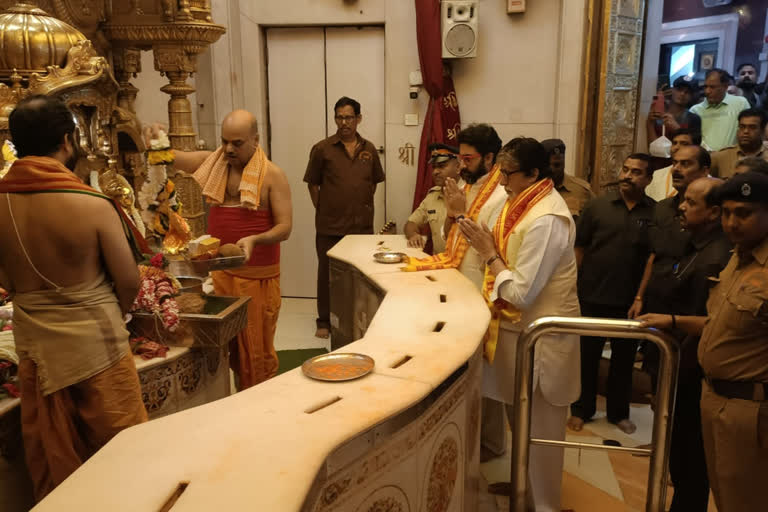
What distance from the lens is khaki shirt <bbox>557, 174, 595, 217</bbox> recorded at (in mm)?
4570

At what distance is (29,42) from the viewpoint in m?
3.30

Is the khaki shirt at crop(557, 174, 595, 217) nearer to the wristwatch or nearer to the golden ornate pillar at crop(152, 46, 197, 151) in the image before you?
the wristwatch

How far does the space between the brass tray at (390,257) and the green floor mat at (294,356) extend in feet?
4.88

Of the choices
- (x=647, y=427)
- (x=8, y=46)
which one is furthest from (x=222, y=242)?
(x=647, y=427)

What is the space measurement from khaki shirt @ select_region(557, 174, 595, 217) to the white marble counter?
246 cm

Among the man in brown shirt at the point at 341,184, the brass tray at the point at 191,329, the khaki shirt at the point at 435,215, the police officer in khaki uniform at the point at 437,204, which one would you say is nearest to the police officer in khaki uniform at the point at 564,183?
the police officer in khaki uniform at the point at 437,204

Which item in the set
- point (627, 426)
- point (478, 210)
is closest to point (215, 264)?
point (478, 210)

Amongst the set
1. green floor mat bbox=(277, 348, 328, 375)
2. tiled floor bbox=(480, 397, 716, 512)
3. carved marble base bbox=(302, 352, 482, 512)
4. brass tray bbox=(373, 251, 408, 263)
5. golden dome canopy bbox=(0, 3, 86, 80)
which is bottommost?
tiled floor bbox=(480, 397, 716, 512)

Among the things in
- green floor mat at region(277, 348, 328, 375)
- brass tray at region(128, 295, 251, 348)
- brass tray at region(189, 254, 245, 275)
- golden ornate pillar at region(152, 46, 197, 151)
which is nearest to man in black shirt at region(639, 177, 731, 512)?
brass tray at region(128, 295, 251, 348)

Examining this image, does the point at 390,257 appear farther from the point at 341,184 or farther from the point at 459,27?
the point at 459,27

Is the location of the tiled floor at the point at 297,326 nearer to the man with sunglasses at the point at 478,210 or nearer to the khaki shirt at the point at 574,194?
the man with sunglasses at the point at 478,210

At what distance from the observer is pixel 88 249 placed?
2213mm

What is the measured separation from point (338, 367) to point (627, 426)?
2587 millimetres

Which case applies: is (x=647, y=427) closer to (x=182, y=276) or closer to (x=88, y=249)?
(x=182, y=276)
